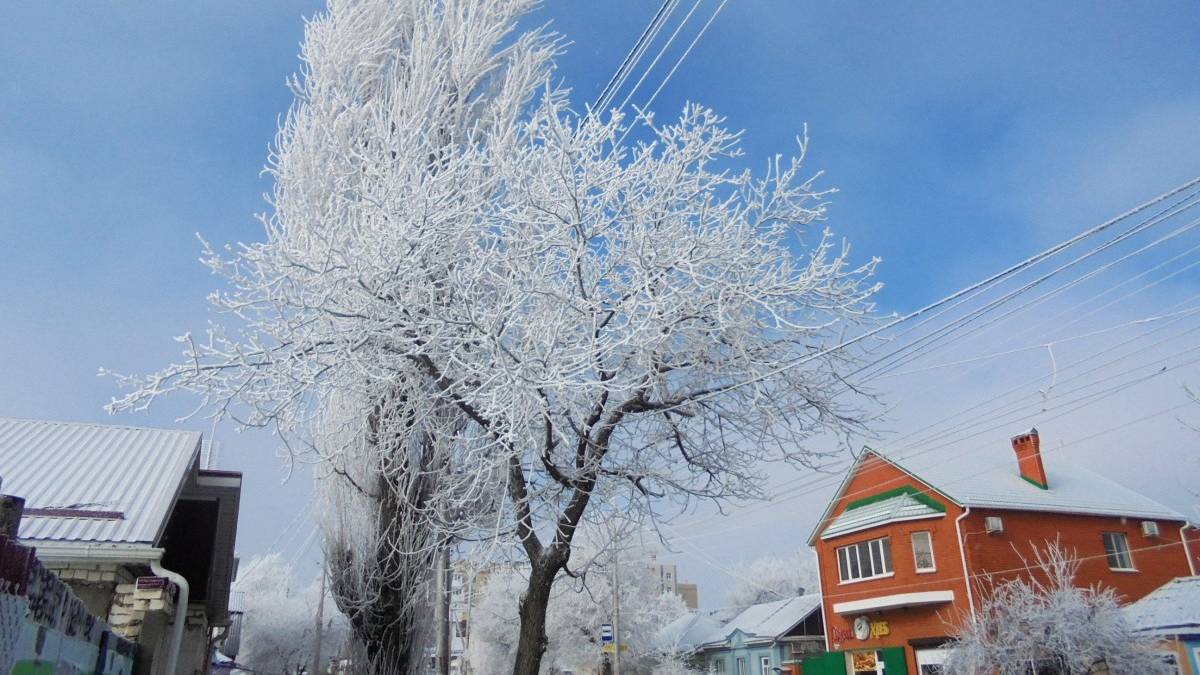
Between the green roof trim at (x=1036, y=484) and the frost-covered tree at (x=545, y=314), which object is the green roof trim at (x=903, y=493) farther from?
the frost-covered tree at (x=545, y=314)

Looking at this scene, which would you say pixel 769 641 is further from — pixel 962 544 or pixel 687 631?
pixel 962 544

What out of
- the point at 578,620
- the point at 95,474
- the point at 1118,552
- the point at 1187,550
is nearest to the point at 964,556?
the point at 1118,552

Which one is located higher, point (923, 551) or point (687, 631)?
point (923, 551)

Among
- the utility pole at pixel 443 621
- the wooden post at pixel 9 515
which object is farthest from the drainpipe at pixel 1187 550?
the wooden post at pixel 9 515

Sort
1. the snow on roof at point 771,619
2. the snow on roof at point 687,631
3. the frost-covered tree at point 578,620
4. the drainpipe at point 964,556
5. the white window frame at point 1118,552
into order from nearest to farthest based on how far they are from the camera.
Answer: the drainpipe at point 964,556
the white window frame at point 1118,552
the snow on roof at point 771,619
the frost-covered tree at point 578,620
the snow on roof at point 687,631

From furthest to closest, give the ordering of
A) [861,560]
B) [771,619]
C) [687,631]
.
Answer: [687,631] → [771,619] → [861,560]

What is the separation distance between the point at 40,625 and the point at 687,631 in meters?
43.0

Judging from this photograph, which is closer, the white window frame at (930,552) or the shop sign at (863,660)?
the white window frame at (930,552)

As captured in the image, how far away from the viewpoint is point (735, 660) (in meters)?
36.4

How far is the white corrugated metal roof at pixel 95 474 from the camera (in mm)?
6395

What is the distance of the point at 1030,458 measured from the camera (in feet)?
80.8

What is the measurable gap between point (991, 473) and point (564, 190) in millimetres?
21767

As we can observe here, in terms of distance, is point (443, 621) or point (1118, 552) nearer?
point (443, 621)

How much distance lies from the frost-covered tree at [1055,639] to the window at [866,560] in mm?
5302
